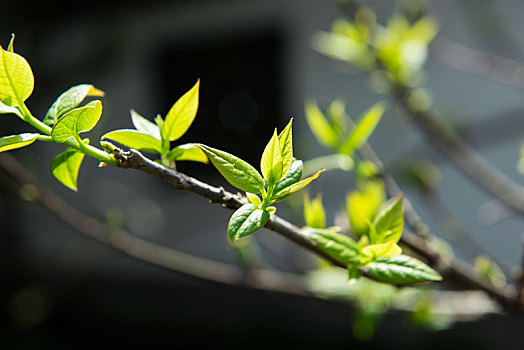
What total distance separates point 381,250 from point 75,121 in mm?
213

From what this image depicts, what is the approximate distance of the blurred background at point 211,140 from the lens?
2.70 m

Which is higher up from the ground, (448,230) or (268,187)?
(448,230)

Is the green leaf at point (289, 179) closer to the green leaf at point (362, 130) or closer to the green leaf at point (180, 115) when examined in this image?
the green leaf at point (180, 115)

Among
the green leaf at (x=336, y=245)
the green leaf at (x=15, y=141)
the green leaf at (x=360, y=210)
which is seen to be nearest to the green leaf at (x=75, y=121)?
the green leaf at (x=15, y=141)

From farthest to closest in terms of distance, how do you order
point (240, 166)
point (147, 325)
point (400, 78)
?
point (147, 325), point (400, 78), point (240, 166)

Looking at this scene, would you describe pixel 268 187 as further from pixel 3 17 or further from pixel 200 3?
pixel 200 3

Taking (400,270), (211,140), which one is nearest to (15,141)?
(400,270)

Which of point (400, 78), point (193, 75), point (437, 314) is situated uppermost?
point (193, 75)

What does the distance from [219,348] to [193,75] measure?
6.22 ft

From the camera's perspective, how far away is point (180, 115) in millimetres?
340

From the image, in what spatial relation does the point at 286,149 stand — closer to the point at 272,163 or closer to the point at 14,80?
the point at 272,163

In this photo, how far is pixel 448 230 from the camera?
2.98 ft

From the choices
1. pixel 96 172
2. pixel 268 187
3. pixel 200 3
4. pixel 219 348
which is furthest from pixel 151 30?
pixel 268 187

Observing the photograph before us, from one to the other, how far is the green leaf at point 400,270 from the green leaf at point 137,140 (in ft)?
0.53
